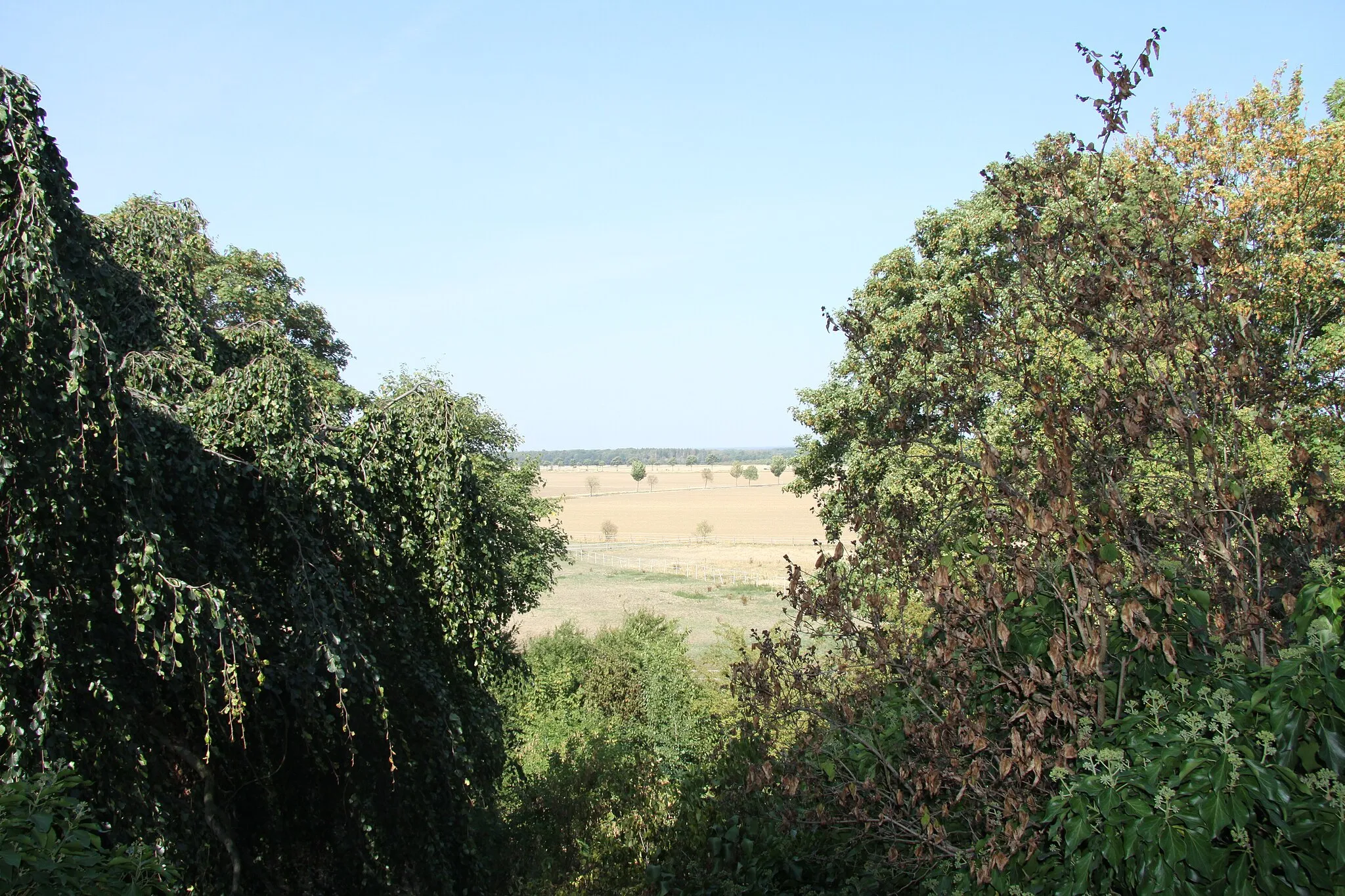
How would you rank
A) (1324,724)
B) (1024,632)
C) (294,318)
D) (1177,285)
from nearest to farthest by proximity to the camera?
(1324,724) < (1024,632) < (1177,285) < (294,318)

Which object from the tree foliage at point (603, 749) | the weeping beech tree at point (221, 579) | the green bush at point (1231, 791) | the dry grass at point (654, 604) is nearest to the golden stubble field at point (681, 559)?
the dry grass at point (654, 604)

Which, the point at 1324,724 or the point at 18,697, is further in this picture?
the point at 18,697

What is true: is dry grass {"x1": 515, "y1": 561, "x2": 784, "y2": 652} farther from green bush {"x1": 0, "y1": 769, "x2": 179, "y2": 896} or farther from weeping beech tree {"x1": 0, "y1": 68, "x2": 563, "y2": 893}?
green bush {"x1": 0, "y1": 769, "x2": 179, "y2": 896}

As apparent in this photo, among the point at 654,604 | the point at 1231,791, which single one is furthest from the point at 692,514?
the point at 1231,791

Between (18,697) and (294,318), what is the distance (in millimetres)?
16306

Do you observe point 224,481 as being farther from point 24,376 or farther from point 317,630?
point 24,376

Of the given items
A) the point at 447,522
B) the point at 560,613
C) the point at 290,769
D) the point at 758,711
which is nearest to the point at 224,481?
the point at 447,522

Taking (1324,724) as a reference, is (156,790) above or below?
below

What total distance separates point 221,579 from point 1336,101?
19187 mm

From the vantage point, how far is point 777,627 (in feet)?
17.4

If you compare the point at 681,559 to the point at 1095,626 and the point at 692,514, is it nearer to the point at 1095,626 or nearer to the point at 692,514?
the point at 692,514

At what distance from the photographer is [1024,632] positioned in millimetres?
4066

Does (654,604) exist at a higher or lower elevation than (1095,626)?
lower

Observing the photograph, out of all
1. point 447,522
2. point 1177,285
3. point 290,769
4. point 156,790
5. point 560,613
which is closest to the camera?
point 1177,285
